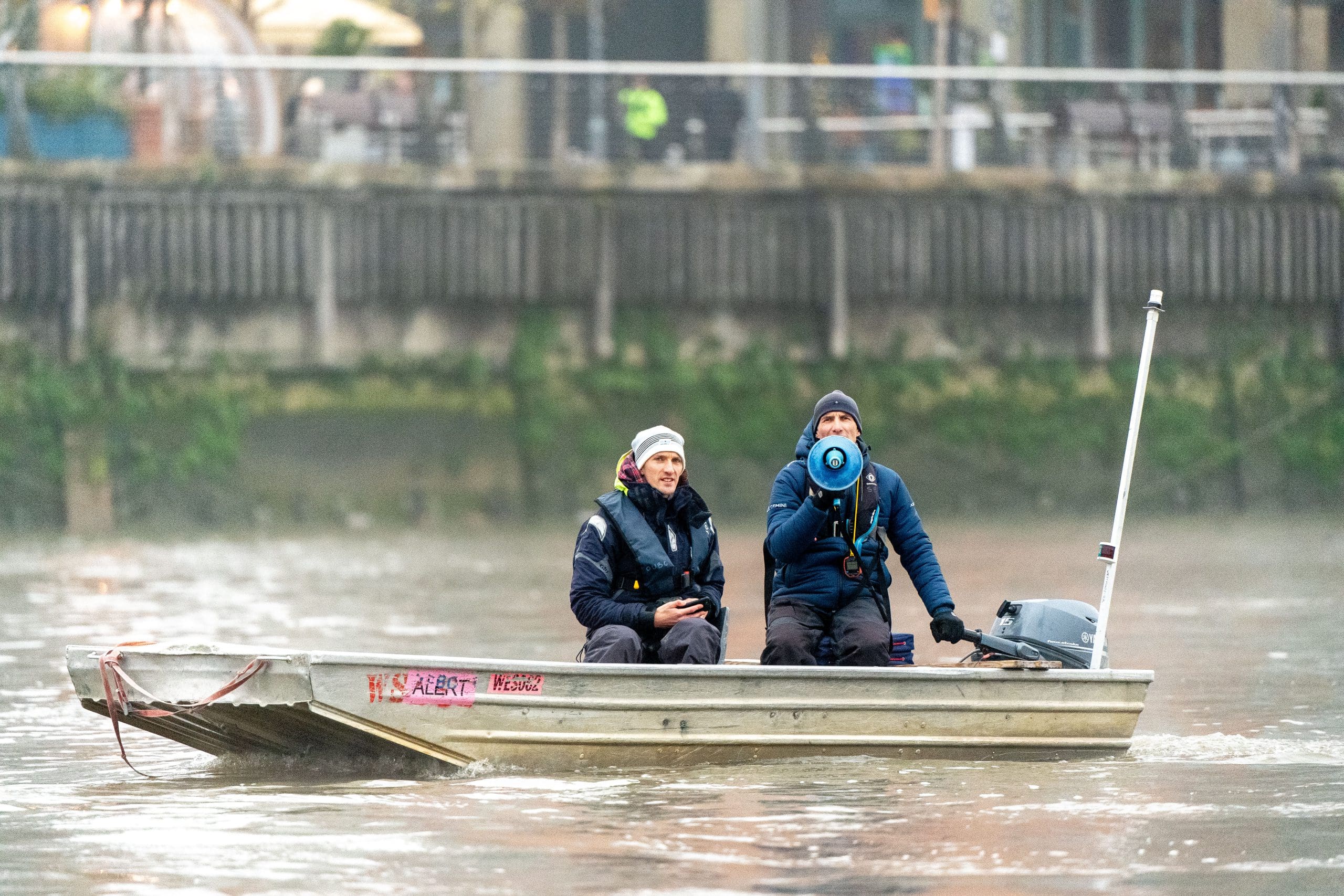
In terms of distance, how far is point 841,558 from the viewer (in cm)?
1061

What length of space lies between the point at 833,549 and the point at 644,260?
15057mm

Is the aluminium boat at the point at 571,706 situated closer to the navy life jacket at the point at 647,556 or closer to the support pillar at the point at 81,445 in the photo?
the navy life jacket at the point at 647,556

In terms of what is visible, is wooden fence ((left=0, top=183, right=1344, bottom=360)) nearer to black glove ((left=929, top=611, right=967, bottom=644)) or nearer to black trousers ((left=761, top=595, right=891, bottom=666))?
black trousers ((left=761, top=595, right=891, bottom=666))

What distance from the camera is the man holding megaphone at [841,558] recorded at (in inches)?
410

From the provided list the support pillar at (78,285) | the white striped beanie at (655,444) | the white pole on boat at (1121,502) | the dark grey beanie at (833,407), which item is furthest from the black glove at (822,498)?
the support pillar at (78,285)

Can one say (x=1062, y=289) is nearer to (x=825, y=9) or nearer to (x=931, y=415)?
(x=931, y=415)

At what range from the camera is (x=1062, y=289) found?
2597cm

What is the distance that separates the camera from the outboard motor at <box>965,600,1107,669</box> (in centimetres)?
1112

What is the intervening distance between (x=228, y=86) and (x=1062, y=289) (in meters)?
9.01

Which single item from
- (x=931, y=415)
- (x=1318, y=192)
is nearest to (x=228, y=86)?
(x=931, y=415)

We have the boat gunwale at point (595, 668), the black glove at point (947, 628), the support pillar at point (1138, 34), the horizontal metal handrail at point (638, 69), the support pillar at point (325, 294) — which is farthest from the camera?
the support pillar at point (1138, 34)

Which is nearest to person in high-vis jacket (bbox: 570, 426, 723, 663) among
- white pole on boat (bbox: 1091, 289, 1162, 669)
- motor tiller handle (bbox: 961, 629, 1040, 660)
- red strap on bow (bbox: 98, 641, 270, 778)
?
motor tiller handle (bbox: 961, 629, 1040, 660)

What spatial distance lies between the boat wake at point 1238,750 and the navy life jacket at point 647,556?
2.19m

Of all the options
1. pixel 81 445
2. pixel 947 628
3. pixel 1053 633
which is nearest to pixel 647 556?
pixel 947 628
